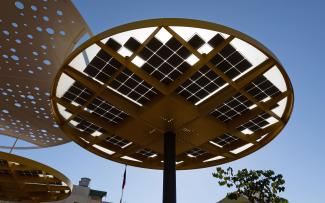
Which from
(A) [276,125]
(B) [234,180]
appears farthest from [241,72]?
(B) [234,180]

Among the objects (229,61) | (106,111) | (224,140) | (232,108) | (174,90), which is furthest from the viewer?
(224,140)

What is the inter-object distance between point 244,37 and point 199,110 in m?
6.92

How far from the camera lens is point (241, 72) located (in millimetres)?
17375

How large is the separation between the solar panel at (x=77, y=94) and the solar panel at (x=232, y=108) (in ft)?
29.2

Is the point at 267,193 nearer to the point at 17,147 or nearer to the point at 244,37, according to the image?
the point at 244,37

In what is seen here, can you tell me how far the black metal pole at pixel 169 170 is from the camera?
61.0 feet

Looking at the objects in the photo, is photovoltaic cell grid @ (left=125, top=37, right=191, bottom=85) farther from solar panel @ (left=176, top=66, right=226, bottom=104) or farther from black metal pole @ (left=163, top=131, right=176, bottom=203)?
black metal pole @ (left=163, top=131, right=176, bottom=203)

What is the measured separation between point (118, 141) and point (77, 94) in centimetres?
707

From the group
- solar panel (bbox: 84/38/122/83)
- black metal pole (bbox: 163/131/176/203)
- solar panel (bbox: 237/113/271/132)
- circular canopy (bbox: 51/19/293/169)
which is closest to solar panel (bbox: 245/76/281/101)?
circular canopy (bbox: 51/19/293/169)

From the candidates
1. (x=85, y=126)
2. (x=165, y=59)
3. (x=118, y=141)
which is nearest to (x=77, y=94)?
(x=85, y=126)

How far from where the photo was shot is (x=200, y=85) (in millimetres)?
18312

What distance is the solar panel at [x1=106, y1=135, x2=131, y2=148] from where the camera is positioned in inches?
970

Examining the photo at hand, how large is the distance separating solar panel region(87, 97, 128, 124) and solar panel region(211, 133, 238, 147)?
794cm

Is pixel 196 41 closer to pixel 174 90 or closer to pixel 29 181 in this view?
pixel 174 90
